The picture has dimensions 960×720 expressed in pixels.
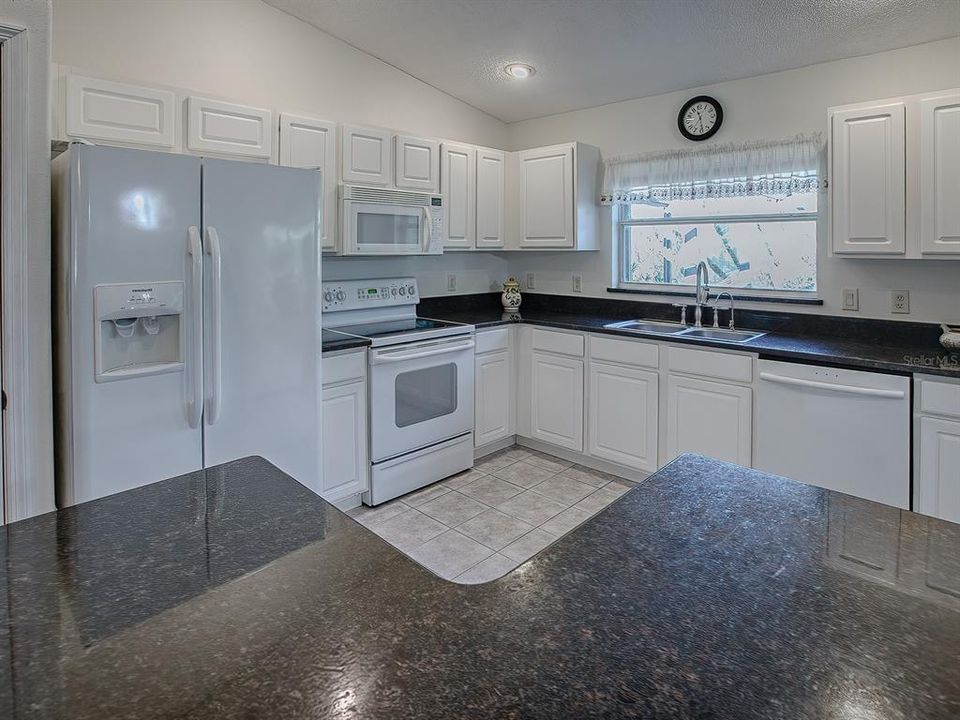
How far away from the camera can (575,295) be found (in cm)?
456

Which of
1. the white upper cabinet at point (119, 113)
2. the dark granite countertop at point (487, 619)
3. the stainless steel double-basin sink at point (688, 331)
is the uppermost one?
the white upper cabinet at point (119, 113)

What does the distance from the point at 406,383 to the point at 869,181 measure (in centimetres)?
251

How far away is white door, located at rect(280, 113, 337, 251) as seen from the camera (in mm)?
3117

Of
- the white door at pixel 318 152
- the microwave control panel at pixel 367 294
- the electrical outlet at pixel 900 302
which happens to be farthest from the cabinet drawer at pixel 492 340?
the electrical outlet at pixel 900 302

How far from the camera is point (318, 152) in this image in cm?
325

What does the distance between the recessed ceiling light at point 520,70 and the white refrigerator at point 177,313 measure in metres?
1.76

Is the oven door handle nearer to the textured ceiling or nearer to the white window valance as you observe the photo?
the white window valance

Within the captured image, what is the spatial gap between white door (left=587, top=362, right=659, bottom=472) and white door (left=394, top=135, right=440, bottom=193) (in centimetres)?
155

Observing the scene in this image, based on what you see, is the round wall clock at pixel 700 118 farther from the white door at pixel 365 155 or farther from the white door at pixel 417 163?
the white door at pixel 365 155

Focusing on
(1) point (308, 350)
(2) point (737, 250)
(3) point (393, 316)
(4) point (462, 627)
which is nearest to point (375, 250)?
(3) point (393, 316)

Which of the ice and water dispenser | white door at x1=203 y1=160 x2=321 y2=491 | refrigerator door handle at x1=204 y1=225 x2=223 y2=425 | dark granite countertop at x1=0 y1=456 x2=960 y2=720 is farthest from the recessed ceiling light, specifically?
dark granite countertop at x1=0 y1=456 x2=960 y2=720

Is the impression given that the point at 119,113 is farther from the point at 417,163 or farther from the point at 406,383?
the point at 406,383

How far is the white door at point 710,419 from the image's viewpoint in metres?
3.18

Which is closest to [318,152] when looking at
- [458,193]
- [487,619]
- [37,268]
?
[458,193]
